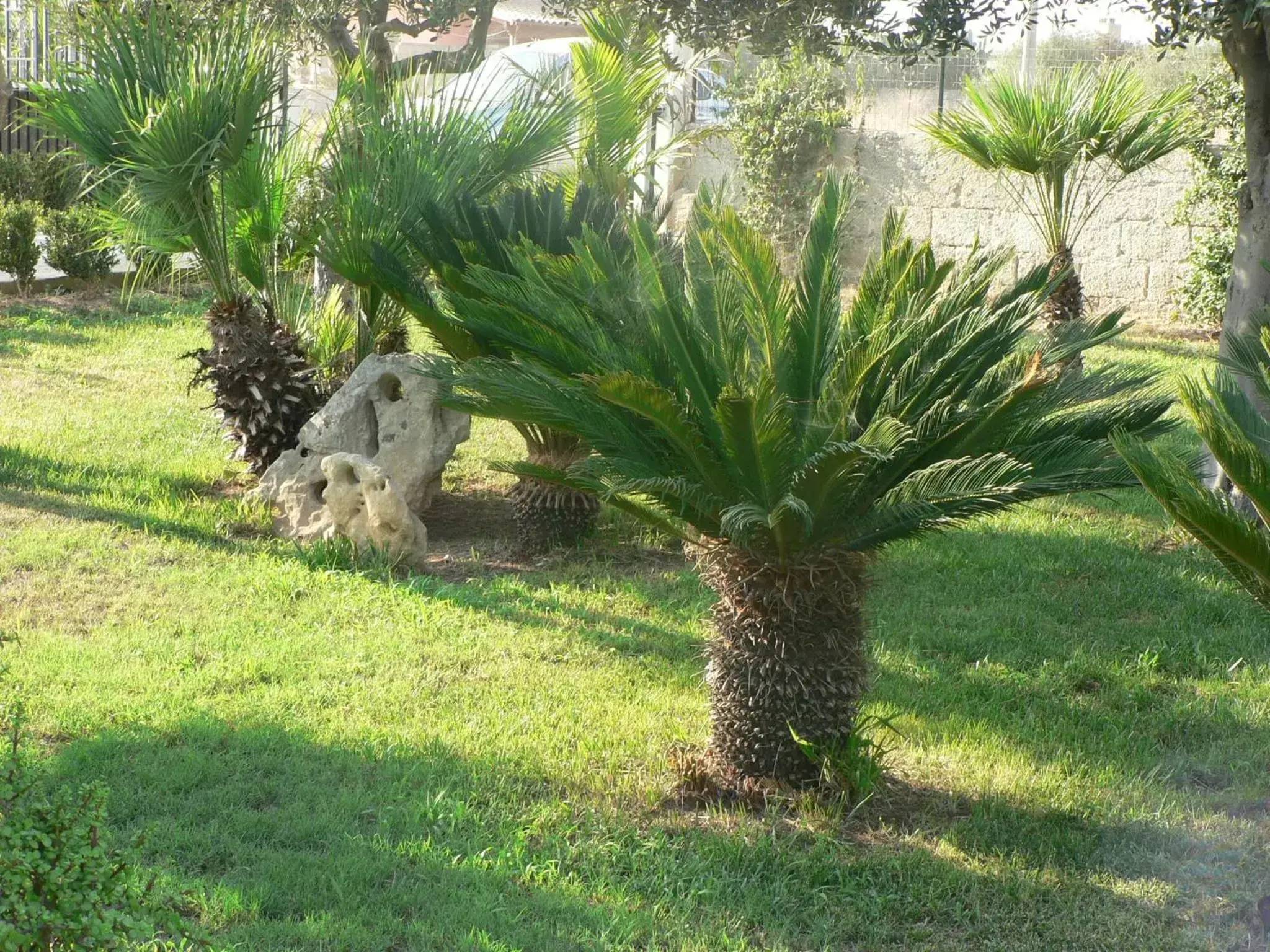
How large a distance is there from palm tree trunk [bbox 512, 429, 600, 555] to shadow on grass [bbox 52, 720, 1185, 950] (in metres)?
2.54

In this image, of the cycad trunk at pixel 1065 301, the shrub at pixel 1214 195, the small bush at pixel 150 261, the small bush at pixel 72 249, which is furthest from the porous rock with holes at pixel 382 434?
the shrub at pixel 1214 195

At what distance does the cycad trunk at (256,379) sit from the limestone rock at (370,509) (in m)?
1.08

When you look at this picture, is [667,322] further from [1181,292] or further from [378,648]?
[1181,292]

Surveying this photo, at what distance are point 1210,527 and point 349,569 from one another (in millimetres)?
4234

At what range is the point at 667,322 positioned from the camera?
431 centimetres

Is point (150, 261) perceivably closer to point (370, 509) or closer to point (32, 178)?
point (370, 509)

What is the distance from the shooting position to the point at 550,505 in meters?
6.89

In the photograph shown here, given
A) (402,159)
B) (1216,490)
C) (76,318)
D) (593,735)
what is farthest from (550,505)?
(76,318)

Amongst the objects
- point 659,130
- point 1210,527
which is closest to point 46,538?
point 1210,527

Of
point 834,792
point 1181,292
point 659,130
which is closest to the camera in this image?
point 834,792

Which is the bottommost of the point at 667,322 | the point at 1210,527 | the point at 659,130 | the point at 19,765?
the point at 19,765

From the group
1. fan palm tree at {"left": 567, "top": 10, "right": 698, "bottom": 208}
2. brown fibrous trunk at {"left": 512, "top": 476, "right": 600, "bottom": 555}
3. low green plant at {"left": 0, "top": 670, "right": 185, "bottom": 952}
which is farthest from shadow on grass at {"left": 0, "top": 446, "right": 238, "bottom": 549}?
low green plant at {"left": 0, "top": 670, "right": 185, "bottom": 952}

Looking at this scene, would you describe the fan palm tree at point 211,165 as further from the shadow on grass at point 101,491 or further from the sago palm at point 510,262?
the sago palm at point 510,262

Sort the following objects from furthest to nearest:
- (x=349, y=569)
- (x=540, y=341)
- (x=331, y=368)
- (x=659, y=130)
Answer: (x=659, y=130)
(x=331, y=368)
(x=349, y=569)
(x=540, y=341)
